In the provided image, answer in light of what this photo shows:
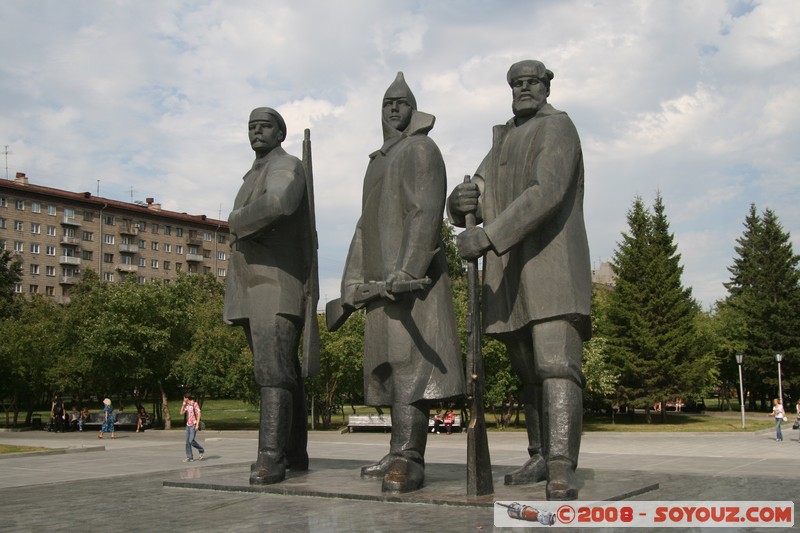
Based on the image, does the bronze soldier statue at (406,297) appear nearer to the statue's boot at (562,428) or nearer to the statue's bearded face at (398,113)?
the statue's bearded face at (398,113)

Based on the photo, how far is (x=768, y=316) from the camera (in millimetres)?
50906

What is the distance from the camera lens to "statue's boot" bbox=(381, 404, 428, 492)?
660cm

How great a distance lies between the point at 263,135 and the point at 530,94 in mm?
2840

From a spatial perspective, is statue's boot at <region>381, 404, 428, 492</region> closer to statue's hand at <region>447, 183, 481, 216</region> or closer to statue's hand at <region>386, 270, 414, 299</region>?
statue's hand at <region>386, 270, 414, 299</region>

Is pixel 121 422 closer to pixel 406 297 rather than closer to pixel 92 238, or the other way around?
pixel 406 297

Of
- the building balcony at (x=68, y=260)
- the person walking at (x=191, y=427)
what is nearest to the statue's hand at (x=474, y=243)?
the person walking at (x=191, y=427)

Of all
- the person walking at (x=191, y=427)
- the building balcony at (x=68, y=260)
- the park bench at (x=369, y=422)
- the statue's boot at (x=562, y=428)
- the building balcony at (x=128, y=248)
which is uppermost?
the building balcony at (x=128, y=248)

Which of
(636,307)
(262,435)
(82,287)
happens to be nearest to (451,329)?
(262,435)

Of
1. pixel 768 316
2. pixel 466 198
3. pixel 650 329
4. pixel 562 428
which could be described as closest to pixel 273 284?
pixel 466 198

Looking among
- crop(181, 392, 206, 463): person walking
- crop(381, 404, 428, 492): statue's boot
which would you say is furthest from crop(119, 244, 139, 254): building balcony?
crop(381, 404, 428, 492): statue's boot

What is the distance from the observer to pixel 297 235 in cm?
791

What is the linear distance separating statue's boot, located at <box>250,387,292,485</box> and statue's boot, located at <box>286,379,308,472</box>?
516 mm

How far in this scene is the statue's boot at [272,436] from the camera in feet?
23.8

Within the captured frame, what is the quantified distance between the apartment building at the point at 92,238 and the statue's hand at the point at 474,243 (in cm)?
7009
